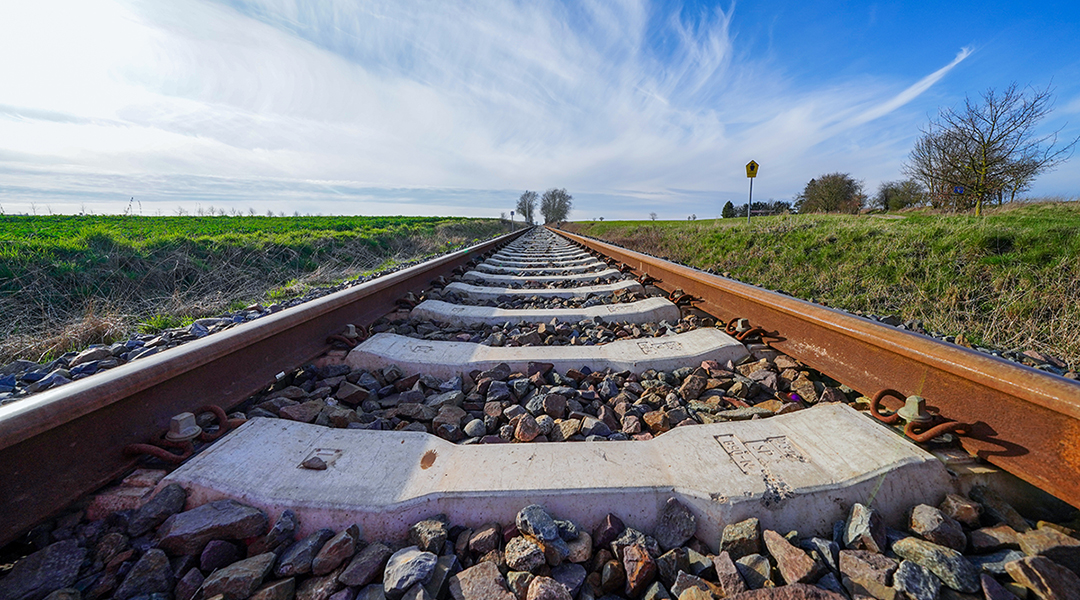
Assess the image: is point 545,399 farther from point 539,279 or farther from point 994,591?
point 539,279

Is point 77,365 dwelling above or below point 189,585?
above

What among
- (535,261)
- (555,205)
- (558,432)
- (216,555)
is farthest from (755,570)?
(555,205)

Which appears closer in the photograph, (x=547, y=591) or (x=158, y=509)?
(x=547, y=591)

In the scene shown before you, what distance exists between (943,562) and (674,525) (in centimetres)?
59

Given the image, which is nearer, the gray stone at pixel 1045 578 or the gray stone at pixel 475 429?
the gray stone at pixel 1045 578

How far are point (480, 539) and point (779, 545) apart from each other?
74 cm

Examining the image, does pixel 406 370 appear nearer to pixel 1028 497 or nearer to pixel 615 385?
pixel 615 385

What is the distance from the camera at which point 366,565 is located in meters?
1.03

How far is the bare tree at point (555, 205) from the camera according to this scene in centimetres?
8738

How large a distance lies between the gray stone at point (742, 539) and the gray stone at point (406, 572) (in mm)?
734

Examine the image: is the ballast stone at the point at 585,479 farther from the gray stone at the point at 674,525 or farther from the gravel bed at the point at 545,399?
the gravel bed at the point at 545,399

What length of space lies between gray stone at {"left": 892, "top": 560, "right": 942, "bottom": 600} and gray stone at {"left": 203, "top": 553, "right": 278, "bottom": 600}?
1.45 metres

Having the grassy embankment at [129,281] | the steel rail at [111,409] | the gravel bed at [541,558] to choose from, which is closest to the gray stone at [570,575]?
the gravel bed at [541,558]

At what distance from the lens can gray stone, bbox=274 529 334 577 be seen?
104 centimetres
